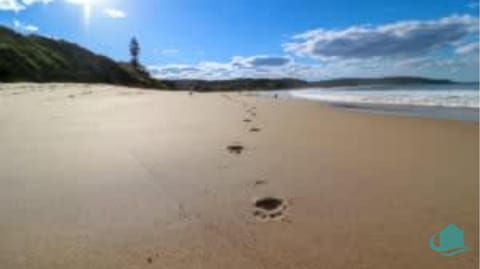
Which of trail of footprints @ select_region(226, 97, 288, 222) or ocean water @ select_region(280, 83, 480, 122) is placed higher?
ocean water @ select_region(280, 83, 480, 122)

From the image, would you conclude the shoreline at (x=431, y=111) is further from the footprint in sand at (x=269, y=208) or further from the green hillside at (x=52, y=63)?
the green hillside at (x=52, y=63)

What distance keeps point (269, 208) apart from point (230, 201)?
0.76 ft

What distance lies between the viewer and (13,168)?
2.37m

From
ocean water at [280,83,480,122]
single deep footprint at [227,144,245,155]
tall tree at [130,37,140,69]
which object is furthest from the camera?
tall tree at [130,37,140,69]

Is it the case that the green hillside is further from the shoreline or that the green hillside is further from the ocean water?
the shoreline

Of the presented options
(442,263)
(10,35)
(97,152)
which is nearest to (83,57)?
(10,35)

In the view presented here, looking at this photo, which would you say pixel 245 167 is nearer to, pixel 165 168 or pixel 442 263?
pixel 165 168

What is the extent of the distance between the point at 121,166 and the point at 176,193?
2.57 ft

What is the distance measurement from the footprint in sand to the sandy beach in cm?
1

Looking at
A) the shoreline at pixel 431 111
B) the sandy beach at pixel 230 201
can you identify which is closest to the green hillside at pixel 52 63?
the shoreline at pixel 431 111

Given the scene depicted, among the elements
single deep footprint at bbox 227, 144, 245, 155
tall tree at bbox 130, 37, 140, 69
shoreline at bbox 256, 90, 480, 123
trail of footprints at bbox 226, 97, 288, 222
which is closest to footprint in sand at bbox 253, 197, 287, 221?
trail of footprints at bbox 226, 97, 288, 222

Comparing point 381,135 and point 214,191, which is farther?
point 381,135

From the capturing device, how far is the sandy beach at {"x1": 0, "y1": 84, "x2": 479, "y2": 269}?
51.2 inches

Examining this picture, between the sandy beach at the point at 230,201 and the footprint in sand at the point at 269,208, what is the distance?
1 centimetres
